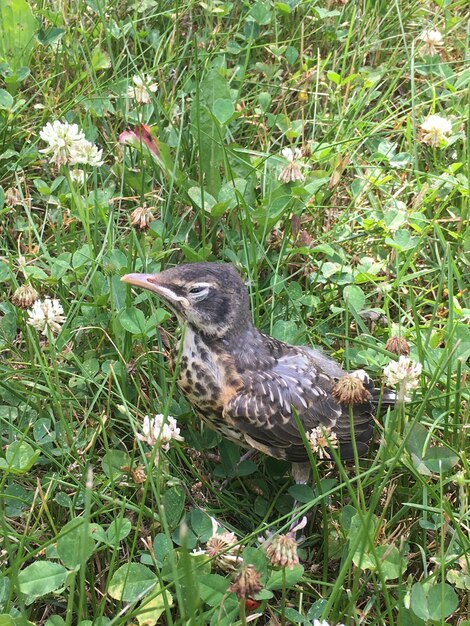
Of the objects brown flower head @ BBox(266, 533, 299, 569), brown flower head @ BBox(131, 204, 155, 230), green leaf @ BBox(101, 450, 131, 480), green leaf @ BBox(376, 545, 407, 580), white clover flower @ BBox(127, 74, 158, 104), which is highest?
white clover flower @ BBox(127, 74, 158, 104)

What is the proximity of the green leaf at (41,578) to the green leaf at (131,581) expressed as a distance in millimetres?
169

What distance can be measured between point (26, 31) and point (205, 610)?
311 centimetres

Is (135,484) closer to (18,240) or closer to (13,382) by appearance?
(13,382)

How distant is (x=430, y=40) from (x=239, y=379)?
275 centimetres

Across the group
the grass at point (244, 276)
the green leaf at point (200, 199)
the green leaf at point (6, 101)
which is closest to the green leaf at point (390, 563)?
the grass at point (244, 276)

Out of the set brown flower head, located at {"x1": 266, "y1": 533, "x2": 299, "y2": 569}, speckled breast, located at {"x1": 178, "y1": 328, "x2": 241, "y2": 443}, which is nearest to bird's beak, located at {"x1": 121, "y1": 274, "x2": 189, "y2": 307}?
speckled breast, located at {"x1": 178, "y1": 328, "x2": 241, "y2": 443}

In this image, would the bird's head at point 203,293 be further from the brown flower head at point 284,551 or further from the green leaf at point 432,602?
the green leaf at point 432,602

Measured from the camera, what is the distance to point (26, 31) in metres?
4.50

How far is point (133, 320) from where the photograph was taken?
11.2 feet

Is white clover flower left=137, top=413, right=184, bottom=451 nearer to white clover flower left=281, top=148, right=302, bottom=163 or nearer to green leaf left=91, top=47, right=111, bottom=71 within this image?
white clover flower left=281, top=148, right=302, bottom=163

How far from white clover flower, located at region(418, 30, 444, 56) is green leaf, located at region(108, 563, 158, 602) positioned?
3523 mm

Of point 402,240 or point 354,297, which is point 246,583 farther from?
point 402,240

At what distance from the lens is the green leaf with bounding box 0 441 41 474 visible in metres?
Result: 3.00

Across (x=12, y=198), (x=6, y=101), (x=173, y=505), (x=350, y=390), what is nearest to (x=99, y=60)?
(x=6, y=101)
